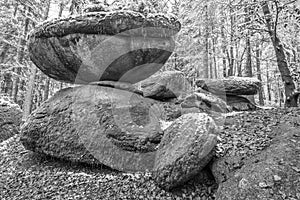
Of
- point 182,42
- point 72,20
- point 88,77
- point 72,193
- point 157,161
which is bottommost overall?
point 72,193

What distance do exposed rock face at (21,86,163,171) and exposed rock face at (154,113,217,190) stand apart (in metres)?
0.46

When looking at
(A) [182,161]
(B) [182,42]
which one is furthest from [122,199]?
(B) [182,42]

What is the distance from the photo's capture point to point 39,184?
3443mm

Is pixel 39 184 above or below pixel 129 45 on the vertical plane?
below

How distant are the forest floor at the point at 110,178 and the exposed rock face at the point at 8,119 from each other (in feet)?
7.41

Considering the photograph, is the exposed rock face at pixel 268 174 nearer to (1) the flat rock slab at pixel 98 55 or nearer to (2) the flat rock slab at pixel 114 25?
(1) the flat rock slab at pixel 98 55

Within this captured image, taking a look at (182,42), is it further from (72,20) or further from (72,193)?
(72,193)

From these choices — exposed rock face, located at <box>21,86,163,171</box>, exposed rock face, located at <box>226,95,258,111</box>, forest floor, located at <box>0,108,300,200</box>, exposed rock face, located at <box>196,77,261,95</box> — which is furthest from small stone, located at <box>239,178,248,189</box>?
exposed rock face, located at <box>196,77,261,95</box>

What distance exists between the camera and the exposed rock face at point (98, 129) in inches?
139


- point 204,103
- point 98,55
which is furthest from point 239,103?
point 98,55

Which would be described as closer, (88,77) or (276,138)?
(276,138)

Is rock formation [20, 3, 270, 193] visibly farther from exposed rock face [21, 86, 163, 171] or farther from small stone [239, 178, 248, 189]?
Answer: small stone [239, 178, 248, 189]

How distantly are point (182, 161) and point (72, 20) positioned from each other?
3567 millimetres

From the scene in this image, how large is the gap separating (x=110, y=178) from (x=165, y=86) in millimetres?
2992
